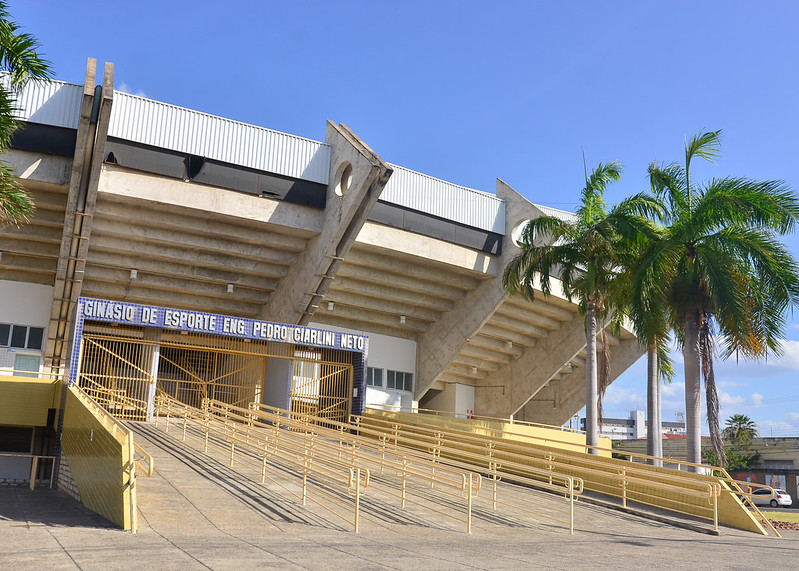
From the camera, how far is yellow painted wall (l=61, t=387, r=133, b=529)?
1188 centimetres

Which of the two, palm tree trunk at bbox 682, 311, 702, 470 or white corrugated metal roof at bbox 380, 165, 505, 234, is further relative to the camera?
white corrugated metal roof at bbox 380, 165, 505, 234

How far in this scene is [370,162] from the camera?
2677cm

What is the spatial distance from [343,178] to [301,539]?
20.8 m

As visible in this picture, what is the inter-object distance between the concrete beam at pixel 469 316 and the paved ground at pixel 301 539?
18.5 metres

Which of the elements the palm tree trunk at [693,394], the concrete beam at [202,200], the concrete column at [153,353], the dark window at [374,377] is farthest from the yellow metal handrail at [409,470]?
the dark window at [374,377]

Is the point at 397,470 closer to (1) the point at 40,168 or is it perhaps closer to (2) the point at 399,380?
(1) the point at 40,168

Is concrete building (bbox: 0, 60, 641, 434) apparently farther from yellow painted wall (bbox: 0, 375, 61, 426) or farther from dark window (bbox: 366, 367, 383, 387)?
yellow painted wall (bbox: 0, 375, 61, 426)

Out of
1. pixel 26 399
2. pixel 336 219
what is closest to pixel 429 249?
pixel 336 219

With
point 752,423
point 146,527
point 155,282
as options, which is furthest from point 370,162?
point 752,423

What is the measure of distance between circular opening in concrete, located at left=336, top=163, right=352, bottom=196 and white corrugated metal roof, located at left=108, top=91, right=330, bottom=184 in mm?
737

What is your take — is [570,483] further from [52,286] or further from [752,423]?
[752,423]

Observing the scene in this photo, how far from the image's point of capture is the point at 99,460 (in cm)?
1457

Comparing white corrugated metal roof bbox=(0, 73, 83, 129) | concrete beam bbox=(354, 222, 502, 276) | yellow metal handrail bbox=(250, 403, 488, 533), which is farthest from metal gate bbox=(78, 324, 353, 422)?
yellow metal handrail bbox=(250, 403, 488, 533)

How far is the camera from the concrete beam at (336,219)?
2717 cm
